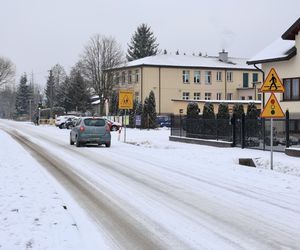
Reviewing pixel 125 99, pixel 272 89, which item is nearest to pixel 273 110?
pixel 272 89

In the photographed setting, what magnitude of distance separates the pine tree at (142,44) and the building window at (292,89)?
260 feet

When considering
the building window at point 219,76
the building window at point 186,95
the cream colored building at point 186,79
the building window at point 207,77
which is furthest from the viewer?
the building window at point 219,76

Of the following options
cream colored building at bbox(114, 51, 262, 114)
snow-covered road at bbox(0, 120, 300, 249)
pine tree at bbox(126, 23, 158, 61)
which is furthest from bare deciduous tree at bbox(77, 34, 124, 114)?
snow-covered road at bbox(0, 120, 300, 249)

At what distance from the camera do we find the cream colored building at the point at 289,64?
101ft

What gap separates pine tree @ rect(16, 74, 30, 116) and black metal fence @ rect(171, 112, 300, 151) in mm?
107559

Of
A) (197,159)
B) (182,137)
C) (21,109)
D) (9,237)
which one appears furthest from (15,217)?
(21,109)

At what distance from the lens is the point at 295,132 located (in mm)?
21312

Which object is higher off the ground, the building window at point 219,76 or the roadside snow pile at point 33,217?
the building window at point 219,76

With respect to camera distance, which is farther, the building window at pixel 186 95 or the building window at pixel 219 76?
the building window at pixel 219 76

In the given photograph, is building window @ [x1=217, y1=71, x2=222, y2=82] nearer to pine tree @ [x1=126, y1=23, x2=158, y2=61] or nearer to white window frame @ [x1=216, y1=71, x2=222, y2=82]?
white window frame @ [x1=216, y1=71, x2=222, y2=82]

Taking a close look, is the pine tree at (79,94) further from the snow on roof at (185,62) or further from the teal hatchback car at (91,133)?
the teal hatchback car at (91,133)

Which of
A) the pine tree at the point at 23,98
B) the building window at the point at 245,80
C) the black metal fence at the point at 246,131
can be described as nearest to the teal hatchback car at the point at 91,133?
the black metal fence at the point at 246,131

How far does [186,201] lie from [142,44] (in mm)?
101711

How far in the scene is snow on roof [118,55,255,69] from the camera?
73375 mm
